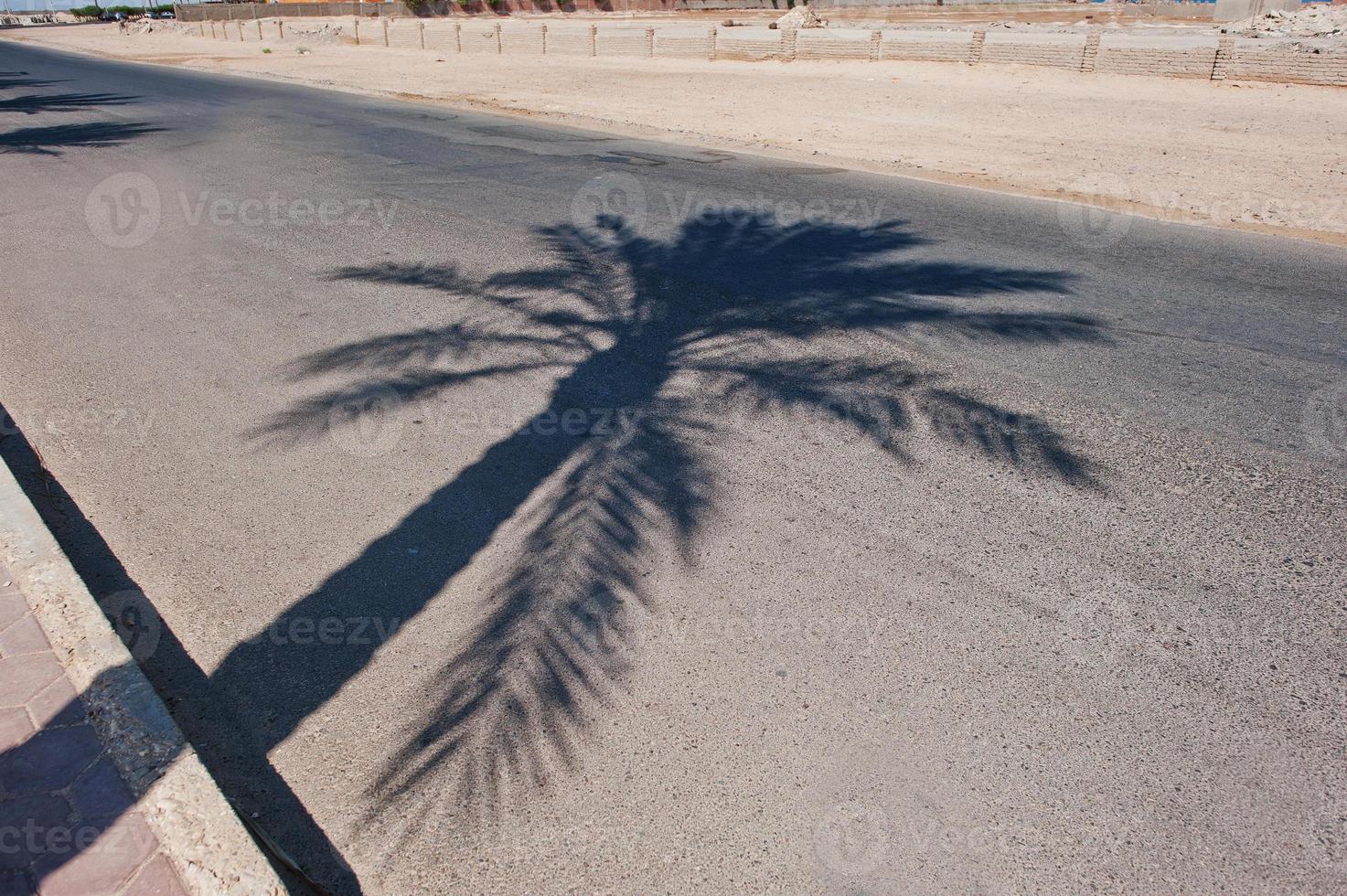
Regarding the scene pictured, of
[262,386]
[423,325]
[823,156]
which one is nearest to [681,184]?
[823,156]

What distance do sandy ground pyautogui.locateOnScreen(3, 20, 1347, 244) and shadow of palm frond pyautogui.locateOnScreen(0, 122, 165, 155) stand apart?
720 centimetres

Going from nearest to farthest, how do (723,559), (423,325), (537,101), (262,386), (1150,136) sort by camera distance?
(723,559), (262,386), (423,325), (1150,136), (537,101)

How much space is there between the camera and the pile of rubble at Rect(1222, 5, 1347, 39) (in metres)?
21.7

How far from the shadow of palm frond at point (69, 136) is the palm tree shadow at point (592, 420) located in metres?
10.9

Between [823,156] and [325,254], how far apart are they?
8.18 m

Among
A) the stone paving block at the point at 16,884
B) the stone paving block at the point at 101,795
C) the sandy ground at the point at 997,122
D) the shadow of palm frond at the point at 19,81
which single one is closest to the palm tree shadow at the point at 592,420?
the stone paving block at the point at 101,795

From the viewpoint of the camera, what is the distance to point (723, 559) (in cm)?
411

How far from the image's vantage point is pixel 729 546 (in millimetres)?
4215

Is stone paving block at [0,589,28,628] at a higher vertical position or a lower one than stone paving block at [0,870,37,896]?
higher

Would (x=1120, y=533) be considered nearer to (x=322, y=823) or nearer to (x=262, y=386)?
(x=322, y=823)

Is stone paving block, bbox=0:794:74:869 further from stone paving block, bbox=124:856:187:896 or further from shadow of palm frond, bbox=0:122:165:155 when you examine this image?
shadow of palm frond, bbox=0:122:165:155

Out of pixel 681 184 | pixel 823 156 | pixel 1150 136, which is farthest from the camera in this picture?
pixel 1150 136

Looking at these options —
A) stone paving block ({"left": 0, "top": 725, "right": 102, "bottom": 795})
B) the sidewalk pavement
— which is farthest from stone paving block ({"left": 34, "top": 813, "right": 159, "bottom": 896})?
stone paving block ({"left": 0, "top": 725, "right": 102, "bottom": 795})

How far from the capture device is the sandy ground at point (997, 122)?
38.7ft
